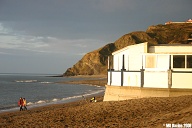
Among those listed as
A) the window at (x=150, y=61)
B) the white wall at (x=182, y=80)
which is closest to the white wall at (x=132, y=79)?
the window at (x=150, y=61)

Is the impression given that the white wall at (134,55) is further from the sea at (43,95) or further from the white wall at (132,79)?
the sea at (43,95)

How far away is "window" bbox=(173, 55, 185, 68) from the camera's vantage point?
19438 millimetres

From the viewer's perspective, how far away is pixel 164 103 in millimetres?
15797

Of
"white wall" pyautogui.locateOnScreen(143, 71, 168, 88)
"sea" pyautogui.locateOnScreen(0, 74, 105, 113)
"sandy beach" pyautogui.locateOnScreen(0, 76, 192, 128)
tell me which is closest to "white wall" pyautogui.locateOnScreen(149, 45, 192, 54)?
"white wall" pyautogui.locateOnScreen(143, 71, 168, 88)

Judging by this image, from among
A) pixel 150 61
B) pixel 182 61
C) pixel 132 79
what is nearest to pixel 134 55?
pixel 150 61

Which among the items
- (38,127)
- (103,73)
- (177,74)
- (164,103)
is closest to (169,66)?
(177,74)

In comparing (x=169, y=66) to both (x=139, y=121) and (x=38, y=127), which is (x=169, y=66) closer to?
(x=139, y=121)

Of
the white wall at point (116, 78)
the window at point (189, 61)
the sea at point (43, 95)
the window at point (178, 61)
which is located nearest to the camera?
the window at point (189, 61)

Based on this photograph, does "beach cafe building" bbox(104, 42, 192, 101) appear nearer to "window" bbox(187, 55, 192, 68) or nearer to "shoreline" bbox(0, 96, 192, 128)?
"window" bbox(187, 55, 192, 68)

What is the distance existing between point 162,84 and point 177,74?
3.76ft

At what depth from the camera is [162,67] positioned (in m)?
19.6

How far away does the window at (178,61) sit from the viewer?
19438mm

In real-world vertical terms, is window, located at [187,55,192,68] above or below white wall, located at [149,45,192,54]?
below

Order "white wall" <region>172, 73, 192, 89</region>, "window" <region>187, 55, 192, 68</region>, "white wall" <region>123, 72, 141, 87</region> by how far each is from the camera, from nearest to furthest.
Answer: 1. "white wall" <region>172, 73, 192, 89</region>
2. "window" <region>187, 55, 192, 68</region>
3. "white wall" <region>123, 72, 141, 87</region>
